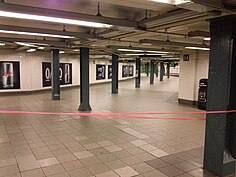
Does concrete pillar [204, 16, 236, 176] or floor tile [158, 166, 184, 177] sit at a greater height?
concrete pillar [204, 16, 236, 176]

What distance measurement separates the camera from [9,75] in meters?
11.8

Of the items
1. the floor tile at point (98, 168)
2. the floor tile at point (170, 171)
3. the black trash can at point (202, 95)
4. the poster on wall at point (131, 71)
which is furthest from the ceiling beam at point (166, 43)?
the poster on wall at point (131, 71)

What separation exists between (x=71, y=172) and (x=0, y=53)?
34.2ft

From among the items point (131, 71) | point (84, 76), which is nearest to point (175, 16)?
point (84, 76)

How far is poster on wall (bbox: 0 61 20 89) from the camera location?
11633 mm

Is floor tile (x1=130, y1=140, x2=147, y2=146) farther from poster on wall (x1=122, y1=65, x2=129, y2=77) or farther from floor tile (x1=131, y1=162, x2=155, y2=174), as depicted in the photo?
poster on wall (x1=122, y1=65, x2=129, y2=77)

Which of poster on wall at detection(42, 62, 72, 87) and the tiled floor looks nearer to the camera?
the tiled floor

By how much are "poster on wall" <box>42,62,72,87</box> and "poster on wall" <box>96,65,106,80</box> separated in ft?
13.2

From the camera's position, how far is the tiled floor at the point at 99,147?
346 cm

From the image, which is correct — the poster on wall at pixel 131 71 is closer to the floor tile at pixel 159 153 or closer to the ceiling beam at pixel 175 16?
the floor tile at pixel 159 153

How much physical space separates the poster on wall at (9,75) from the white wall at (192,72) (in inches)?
369

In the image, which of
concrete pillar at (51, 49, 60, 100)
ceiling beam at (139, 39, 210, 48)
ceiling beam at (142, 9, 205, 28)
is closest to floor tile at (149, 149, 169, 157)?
ceiling beam at (142, 9, 205, 28)

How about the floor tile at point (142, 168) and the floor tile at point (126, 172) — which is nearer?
the floor tile at point (126, 172)

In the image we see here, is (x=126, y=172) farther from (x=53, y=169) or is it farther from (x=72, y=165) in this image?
(x=53, y=169)
